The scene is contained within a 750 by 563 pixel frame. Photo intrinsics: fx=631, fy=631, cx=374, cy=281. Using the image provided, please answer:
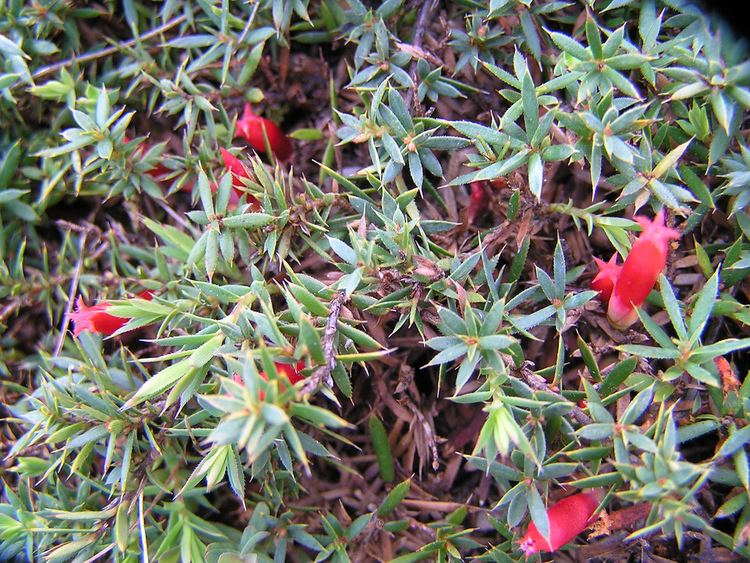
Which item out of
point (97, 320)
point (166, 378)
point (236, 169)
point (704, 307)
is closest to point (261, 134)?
point (236, 169)

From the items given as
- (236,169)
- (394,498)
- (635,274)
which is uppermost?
(635,274)

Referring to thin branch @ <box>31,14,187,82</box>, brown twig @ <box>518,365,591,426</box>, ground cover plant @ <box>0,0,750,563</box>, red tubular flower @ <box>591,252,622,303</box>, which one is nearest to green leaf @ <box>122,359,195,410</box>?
ground cover plant @ <box>0,0,750,563</box>

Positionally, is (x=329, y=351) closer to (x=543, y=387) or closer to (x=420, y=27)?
(x=543, y=387)

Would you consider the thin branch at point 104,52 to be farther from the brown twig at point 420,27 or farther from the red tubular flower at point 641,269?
the red tubular flower at point 641,269

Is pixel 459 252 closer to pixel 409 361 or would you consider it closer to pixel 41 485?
pixel 409 361

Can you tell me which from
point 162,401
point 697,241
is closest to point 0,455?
point 162,401

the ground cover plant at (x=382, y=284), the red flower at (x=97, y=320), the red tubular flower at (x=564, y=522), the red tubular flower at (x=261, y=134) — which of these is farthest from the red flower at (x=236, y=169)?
the red tubular flower at (x=564, y=522)

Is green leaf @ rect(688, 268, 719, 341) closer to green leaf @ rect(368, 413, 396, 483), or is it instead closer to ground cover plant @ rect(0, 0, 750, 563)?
ground cover plant @ rect(0, 0, 750, 563)
